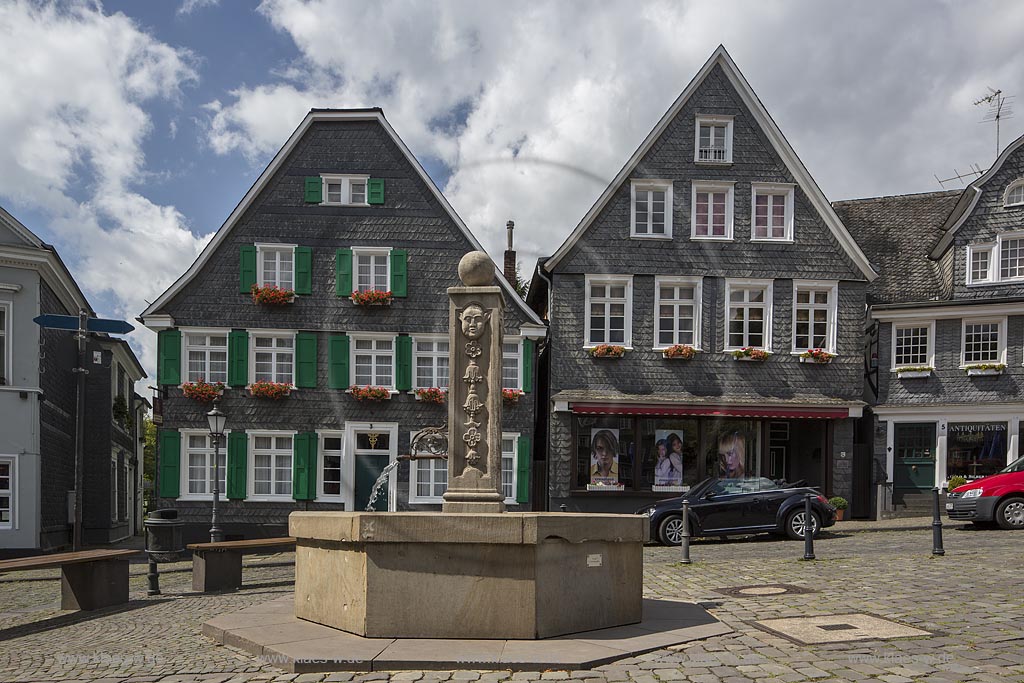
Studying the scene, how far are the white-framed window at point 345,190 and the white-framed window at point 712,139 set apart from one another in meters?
9.33

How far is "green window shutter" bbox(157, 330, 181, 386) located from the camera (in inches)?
1031

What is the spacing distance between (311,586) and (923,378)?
2285 centimetres

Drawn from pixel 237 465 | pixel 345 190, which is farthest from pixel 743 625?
pixel 345 190

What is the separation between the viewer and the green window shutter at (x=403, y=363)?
87.5 feet

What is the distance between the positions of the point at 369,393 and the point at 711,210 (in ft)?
35.5

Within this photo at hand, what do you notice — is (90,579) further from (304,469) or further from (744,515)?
(304,469)

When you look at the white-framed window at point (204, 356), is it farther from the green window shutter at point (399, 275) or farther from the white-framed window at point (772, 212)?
the white-framed window at point (772, 212)

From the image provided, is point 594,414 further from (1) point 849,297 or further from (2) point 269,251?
(2) point 269,251

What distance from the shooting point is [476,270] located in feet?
33.3

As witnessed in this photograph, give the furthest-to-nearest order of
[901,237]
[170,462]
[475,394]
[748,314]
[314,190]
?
[901,237], [748,314], [314,190], [170,462], [475,394]

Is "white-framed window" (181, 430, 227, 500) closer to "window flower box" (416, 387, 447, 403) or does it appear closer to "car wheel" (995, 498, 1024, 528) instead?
"window flower box" (416, 387, 447, 403)

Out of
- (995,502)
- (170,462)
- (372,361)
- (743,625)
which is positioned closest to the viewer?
(743,625)

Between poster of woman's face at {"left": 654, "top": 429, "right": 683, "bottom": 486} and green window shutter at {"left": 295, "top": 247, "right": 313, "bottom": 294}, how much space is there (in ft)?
34.2

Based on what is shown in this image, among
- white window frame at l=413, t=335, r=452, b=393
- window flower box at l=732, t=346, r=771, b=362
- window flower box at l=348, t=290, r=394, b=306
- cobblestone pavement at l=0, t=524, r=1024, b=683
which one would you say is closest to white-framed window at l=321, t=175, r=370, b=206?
window flower box at l=348, t=290, r=394, b=306
